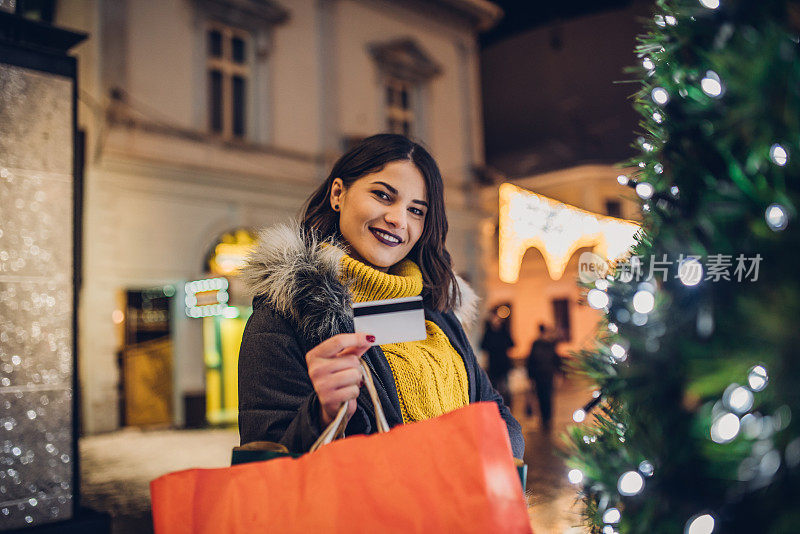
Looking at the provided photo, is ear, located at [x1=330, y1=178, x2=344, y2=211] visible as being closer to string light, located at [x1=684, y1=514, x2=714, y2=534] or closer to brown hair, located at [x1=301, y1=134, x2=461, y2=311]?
brown hair, located at [x1=301, y1=134, x2=461, y2=311]

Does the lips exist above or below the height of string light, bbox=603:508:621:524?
above

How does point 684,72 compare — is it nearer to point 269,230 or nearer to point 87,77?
point 269,230

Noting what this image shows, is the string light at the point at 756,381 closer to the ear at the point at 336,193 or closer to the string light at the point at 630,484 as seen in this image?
the string light at the point at 630,484

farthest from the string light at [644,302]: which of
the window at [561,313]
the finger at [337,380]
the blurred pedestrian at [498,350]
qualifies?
the window at [561,313]

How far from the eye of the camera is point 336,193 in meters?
1.86

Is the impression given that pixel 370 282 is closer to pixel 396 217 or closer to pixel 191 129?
pixel 396 217

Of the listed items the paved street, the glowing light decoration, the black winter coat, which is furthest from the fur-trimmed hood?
the glowing light decoration

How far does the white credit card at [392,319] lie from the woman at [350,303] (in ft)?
0.10

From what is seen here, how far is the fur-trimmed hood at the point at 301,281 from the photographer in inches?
58.6

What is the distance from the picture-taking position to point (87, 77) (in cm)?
985

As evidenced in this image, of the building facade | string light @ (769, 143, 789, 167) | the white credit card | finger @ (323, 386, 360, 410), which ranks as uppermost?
the building facade

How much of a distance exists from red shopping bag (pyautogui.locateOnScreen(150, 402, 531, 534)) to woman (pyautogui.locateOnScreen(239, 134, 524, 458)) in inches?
8.8

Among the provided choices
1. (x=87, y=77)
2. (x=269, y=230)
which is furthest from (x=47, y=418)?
(x=87, y=77)

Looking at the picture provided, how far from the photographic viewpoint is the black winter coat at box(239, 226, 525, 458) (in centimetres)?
141
